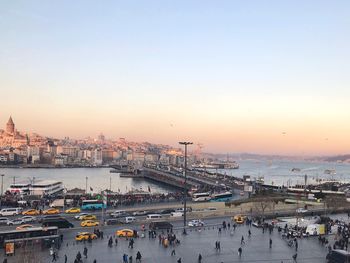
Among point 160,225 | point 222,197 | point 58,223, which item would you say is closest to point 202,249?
point 160,225

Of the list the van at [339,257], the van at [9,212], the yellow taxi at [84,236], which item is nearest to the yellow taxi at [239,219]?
the van at [339,257]

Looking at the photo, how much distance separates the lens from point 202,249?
14117mm

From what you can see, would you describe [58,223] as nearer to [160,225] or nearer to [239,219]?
[160,225]

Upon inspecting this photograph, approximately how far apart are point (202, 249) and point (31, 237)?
556cm

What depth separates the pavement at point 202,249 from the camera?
12.8 meters

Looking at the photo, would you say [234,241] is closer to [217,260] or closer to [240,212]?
[217,260]

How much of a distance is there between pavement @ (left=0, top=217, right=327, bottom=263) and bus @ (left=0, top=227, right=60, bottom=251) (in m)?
0.49

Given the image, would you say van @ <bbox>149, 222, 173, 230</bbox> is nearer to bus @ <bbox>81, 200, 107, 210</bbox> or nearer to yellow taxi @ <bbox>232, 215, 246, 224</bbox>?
yellow taxi @ <bbox>232, 215, 246, 224</bbox>

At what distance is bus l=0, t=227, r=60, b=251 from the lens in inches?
531

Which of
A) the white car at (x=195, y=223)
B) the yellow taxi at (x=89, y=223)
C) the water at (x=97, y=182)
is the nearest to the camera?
the yellow taxi at (x=89, y=223)

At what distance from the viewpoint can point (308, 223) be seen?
711 inches

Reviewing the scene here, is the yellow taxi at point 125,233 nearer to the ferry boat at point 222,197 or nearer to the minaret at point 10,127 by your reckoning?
the ferry boat at point 222,197

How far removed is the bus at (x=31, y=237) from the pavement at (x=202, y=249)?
0.49 metres

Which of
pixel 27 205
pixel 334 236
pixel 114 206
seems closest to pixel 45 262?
pixel 334 236
